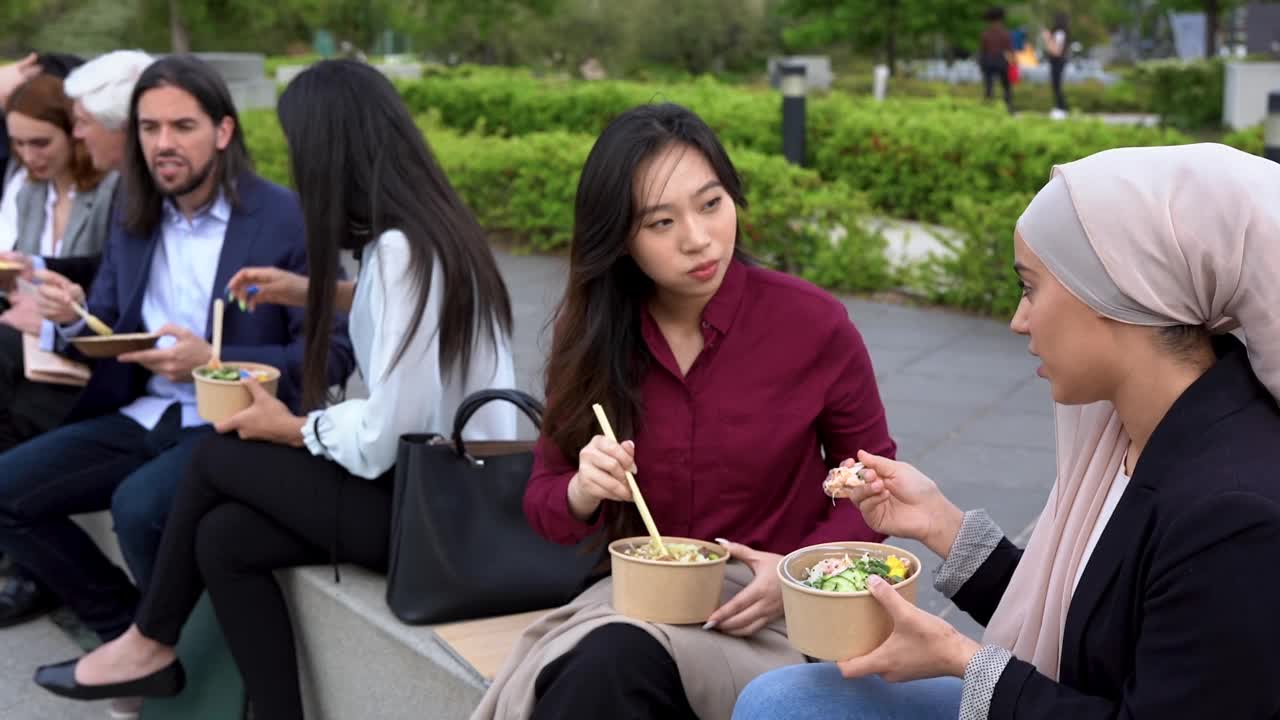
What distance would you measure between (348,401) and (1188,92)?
16754mm

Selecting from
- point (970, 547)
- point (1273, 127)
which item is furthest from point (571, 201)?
point (970, 547)

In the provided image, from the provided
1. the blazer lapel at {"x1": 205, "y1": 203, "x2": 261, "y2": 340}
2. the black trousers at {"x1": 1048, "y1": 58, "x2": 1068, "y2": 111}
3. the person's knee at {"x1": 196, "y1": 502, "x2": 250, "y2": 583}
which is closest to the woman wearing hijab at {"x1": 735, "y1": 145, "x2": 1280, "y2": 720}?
the person's knee at {"x1": 196, "y1": 502, "x2": 250, "y2": 583}

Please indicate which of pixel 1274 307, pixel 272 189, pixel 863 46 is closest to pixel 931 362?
pixel 272 189

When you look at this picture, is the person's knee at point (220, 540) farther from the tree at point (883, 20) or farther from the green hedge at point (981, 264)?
the tree at point (883, 20)

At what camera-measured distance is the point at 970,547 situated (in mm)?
2188

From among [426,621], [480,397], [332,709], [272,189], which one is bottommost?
[332,709]

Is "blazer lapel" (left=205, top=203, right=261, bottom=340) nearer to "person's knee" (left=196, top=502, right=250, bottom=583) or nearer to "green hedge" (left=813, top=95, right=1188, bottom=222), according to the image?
"person's knee" (left=196, top=502, right=250, bottom=583)

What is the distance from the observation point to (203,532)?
3.21 m

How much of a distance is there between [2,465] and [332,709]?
4.10ft

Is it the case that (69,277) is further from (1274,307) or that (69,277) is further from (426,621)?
(1274,307)

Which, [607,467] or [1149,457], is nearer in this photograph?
[1149,457]

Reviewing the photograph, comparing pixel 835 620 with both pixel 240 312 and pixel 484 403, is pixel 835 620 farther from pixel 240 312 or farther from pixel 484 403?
pixel 240 312

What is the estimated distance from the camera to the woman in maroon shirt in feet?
8.30

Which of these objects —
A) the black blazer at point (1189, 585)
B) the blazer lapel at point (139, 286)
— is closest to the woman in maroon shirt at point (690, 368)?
the black blazer at point (1189, 585)
